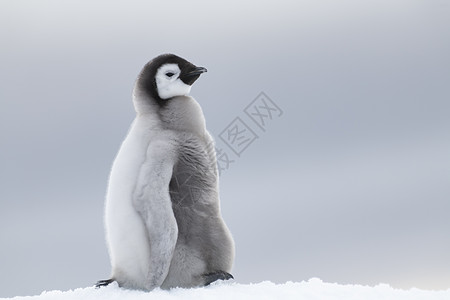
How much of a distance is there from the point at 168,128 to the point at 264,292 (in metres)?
1.05

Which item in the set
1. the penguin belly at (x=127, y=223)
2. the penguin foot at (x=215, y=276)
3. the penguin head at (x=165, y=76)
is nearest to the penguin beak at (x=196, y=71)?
the penguin head at (x=165, y=76)

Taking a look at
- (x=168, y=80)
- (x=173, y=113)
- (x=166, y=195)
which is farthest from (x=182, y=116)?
(x=166, y=195)

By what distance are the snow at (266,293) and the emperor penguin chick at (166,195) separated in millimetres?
Answer: 86

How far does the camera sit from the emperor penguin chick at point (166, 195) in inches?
146

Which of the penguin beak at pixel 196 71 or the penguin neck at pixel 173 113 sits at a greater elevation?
the penguin beak at pixel 196 71

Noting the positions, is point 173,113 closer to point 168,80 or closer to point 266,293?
point 168,80

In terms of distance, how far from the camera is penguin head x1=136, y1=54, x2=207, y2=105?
402 cm

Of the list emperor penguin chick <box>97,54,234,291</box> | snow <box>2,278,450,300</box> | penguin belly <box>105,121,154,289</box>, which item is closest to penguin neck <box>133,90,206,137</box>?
emperor penguin chick <box>97,54,234,291</box>

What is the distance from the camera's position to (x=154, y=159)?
3768mm

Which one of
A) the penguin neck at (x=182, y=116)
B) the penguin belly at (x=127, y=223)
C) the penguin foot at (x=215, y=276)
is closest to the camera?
the penguin belly at (x=127, y=223)

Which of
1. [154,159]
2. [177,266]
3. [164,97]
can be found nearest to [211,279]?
[177,266]

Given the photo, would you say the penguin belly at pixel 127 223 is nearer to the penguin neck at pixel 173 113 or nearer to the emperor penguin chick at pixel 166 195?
the emperor penguin chick at pixel 166 195

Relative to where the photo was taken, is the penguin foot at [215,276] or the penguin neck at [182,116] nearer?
the penguin foot at [215,276]

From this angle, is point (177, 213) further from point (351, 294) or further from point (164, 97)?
point (351, 294)
